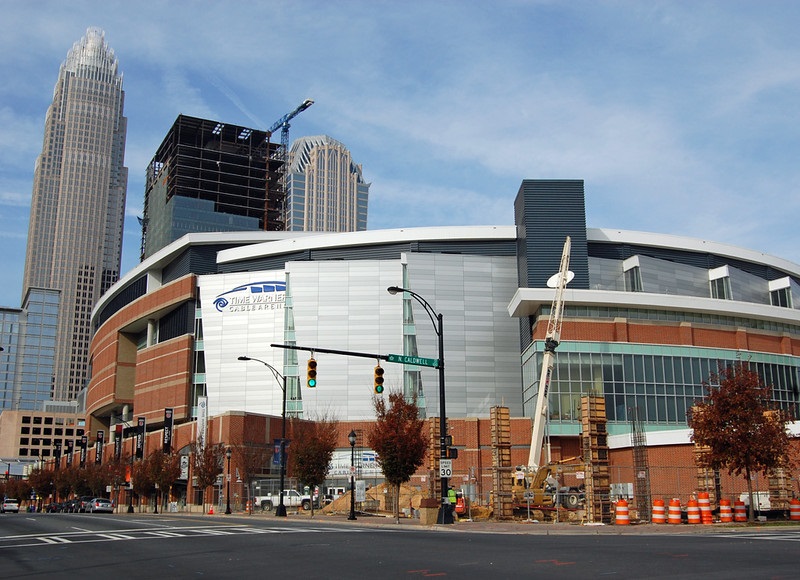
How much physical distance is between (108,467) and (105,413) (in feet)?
97.1

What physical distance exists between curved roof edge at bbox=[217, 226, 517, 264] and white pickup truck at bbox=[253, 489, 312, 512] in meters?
30.8

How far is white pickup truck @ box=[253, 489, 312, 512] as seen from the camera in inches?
2697

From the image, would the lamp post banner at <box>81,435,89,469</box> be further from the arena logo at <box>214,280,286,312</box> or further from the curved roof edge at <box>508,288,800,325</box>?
the curved roof edge at <box>508,288,800,325</box>

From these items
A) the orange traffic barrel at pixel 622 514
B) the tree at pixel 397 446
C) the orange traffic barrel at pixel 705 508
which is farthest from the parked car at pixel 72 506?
the orange traffic barrel at pixel 705 508

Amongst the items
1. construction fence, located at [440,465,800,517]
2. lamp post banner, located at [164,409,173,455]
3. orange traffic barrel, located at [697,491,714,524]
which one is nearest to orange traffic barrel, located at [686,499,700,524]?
orange traffic barrel, located at [697,491,714,524]

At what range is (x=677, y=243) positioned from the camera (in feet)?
295

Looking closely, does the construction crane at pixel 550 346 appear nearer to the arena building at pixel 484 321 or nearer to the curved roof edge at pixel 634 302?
the curved roof edge at pixel 634 302

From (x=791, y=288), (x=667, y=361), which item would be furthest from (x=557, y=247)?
(x=791, y=288)

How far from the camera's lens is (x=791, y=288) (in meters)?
94.0

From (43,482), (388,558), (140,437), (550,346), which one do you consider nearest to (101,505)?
(140,437)

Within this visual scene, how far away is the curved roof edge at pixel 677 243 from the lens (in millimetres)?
86812

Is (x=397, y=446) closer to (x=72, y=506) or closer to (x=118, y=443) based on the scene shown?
(x=72, y=506)

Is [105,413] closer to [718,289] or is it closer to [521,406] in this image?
[521,406]

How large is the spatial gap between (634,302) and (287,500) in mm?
36050
